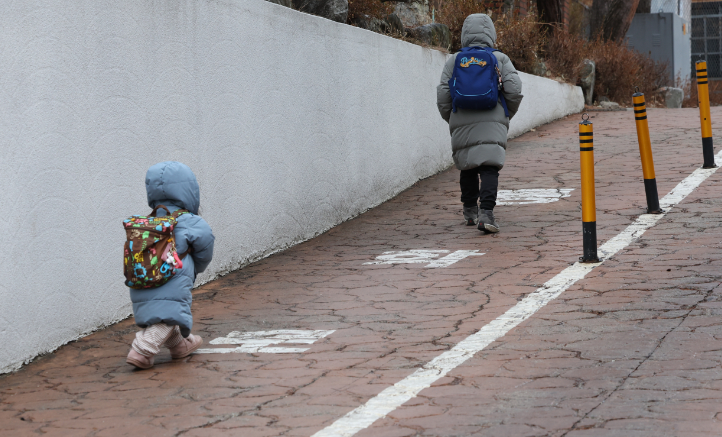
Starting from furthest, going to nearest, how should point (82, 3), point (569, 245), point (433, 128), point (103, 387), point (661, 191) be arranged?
point (433, 128) → point (661, 191) → point (569, 245) → point (82, 3) → point (103, 387)

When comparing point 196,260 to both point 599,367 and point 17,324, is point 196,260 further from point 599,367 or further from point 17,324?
point 599,367

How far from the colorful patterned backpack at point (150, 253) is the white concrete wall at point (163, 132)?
79cm

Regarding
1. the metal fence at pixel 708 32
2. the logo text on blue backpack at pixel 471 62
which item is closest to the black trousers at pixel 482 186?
the logo text on blue backpack at pixel 471 62

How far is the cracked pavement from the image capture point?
4020 mm

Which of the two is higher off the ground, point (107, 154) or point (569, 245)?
point (107, 154)

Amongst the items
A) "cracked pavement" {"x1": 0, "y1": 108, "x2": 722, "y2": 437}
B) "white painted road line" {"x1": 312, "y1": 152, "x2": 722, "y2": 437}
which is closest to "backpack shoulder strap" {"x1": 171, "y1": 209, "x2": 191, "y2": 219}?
"cracked pavement" {"x1": 0, "y1": 108, "x2": 722, "y2": 437}

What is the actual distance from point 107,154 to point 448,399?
Answer: 10.3ft

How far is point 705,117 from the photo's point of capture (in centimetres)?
1034

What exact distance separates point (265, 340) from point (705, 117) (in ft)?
22.1

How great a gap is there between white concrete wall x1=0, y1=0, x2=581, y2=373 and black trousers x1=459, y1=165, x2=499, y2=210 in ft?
4.87

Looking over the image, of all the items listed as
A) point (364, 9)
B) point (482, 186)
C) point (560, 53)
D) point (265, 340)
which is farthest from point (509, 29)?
point (265, 340)

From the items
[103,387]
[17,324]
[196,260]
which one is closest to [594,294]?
[196,260]

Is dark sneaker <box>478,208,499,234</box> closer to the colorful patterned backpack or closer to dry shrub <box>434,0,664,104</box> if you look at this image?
the colorful patterned backpack

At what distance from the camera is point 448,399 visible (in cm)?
423
